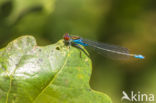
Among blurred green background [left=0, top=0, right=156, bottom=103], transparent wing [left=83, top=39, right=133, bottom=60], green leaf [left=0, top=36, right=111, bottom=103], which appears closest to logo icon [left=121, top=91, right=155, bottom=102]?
blurred green background [left=0, top=0, right=156, bottom=103]

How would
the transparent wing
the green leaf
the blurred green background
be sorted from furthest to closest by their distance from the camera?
the blurred green background, the transparent wing, the green leaf

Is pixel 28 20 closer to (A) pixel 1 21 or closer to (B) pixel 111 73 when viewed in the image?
(A) pixel 1 21

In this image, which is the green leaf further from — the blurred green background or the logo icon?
the logo icon

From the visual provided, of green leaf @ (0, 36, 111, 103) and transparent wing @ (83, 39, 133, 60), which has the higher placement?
green leaf @ (0, 36, 111, 103)

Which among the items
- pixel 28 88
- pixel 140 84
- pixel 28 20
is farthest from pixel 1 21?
pixel 140 84

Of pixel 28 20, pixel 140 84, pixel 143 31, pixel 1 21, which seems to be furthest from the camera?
pixel 143 31

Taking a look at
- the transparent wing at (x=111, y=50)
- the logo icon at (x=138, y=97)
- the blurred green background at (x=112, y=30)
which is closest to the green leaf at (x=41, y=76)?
the transparent wing at (x=111, y=50)

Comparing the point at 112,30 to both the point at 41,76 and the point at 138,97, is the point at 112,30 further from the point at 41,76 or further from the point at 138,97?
the point at 41,76

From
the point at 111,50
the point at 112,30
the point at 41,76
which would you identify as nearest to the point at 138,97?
the point at 111,50
